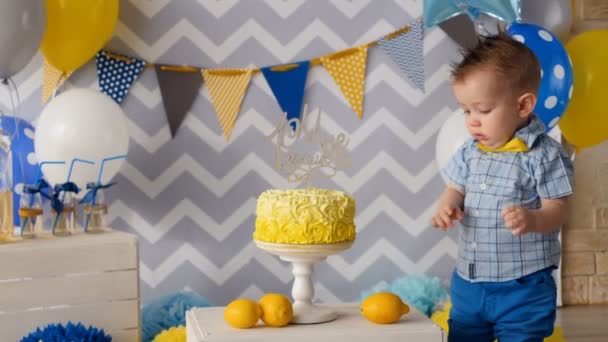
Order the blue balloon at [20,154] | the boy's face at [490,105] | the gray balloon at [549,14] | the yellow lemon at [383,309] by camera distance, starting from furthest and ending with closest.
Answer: the gray balloon at [549,14] → the blue balloon at [20,154] → the yellow lemon at [383,309] → the boy's face at [490,105]

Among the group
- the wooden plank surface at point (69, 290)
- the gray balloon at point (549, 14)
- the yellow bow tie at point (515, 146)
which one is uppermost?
the gray balloon at point (549, 14)

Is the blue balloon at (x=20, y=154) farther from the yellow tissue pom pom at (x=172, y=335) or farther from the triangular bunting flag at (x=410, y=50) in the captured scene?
the triangular bunting flag at (x=410, y=50)

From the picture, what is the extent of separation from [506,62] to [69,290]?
1457 millimetres

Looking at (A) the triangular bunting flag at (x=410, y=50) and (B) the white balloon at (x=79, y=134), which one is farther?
(A) the triangular bunting flag at (x=410, y=50)

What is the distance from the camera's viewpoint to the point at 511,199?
6.48 ft

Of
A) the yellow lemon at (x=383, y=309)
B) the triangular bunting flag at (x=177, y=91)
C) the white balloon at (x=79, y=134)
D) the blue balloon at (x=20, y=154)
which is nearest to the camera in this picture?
the yellow lemon at (x=383, y=309)

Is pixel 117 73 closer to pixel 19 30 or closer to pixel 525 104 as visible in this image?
pixel 19 30

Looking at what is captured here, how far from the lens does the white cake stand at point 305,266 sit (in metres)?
2.01

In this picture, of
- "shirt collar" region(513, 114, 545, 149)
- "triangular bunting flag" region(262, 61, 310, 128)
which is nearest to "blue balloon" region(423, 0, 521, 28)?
"triangular bunting flag" region(262, 61, 310, 128)

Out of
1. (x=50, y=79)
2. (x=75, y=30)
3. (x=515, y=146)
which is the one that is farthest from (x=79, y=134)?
(x=515, y=146)

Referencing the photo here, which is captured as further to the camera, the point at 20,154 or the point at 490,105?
the point at 20,154

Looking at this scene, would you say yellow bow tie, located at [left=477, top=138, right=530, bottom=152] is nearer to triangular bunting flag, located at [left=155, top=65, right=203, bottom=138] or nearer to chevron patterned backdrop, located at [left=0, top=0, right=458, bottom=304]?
chevron patterned backdrop, located at [left=0, top=0, right=458, bottom=304]

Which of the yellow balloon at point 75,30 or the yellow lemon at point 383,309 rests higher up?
the yellow balloon at point 75,30

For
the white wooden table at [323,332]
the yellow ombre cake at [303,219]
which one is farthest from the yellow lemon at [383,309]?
the yellow ombre cake at [303,219]
